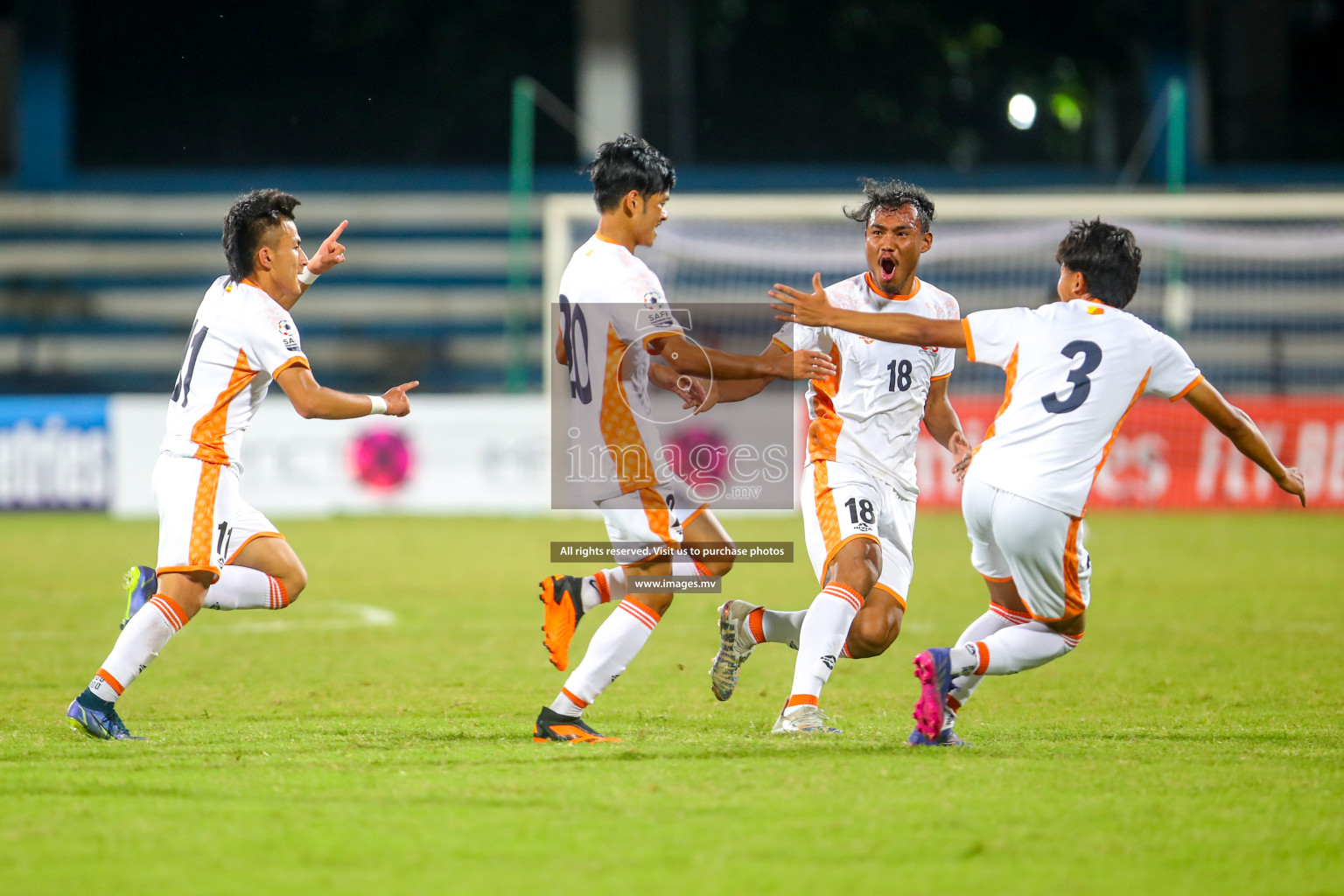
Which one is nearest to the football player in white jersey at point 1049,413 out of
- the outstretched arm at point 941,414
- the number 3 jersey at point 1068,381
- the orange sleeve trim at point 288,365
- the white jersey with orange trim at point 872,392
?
the number 3 jersey at point 1068,381

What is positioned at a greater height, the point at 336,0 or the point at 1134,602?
the point at 336,0

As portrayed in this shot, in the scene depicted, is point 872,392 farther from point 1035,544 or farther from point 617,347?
point 617,347

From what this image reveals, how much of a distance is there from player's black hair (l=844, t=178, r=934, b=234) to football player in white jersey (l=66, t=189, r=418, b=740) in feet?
6.62

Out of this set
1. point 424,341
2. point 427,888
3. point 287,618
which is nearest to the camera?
point 427,888

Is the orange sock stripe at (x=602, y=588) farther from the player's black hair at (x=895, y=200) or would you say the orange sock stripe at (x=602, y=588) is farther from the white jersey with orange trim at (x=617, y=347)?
the player's black hair at (x=895, y=200)

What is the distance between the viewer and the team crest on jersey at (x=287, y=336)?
5629 mm

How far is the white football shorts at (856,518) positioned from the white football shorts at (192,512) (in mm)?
2298

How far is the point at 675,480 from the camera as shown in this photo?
5.50 m

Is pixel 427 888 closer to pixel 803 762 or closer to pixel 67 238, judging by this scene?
pixel 803 762

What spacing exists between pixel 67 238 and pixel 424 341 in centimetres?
606

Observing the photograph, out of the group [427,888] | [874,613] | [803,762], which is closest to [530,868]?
[427,888]

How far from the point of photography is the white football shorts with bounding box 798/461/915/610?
5789 millimetres

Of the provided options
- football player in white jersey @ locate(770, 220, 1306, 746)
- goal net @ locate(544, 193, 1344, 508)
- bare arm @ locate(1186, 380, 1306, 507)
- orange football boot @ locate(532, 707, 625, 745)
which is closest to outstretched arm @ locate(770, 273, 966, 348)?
football player in white jersey @ locate(770, 220, 1306, 746)

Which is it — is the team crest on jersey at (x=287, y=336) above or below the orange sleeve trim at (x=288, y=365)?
above
